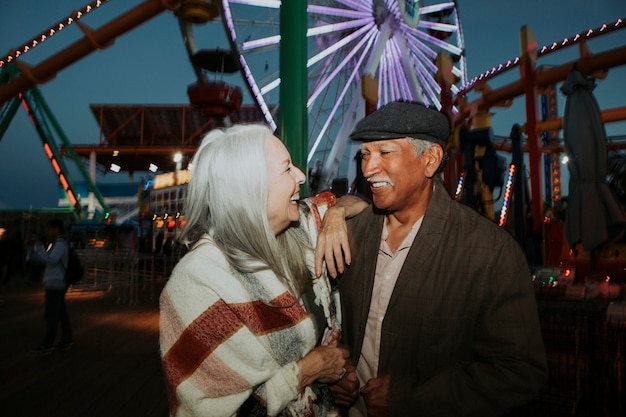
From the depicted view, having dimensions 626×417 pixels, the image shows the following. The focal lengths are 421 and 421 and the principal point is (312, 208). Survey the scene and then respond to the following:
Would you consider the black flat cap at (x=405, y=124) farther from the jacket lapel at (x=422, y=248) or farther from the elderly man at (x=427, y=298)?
the jacket lapel at (x=422, y=248)

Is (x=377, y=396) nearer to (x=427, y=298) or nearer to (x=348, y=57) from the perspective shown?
(x=427, y=298)

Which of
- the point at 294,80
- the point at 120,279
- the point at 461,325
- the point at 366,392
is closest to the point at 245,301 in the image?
the point at 366,392

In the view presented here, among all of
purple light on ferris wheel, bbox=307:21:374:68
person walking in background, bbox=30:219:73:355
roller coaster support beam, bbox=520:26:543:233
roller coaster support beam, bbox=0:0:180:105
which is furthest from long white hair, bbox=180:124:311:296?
purple light on ferris wheel, bbox=307:21:374:68

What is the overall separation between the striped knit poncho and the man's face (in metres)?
0.50

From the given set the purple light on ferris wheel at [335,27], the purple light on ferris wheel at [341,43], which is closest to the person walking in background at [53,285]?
the purple light on ferris wheel at [335,27]

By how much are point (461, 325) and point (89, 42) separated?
34.2 feet

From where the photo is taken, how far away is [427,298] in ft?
4.40

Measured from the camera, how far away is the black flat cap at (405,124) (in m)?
1.43

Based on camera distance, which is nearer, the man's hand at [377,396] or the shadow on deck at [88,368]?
the man's hand at [377,396]

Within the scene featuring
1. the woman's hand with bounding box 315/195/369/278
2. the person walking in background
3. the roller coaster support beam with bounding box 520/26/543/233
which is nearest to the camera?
the woman's hand with bounding box 315/195/369/278

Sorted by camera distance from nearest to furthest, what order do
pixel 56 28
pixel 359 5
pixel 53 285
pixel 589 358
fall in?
pixel 589 358 → pixel 53 285 → pixel 56 28 → pixel 359 5

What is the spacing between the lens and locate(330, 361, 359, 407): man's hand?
1.45 metres

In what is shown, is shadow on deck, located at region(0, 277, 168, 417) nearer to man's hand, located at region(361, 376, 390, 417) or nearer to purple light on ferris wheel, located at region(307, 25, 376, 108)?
man's hand, located at region(361, 376, 390, 417)

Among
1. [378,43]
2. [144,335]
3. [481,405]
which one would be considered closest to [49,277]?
[144,335]
